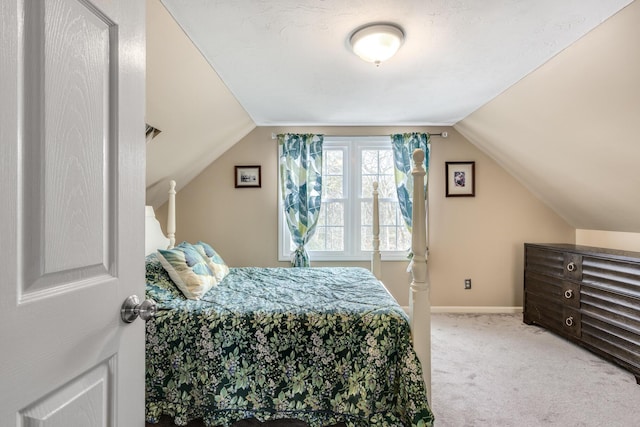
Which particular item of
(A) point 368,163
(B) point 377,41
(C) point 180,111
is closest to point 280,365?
(B) point 377,41

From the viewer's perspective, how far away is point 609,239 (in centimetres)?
341

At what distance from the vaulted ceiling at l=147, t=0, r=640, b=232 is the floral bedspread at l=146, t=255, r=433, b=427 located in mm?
1649

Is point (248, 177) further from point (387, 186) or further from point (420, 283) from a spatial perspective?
point (420, 283)

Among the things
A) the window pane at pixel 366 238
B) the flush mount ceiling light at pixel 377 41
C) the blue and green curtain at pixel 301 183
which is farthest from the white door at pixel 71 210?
the window pane at pixel 366 238

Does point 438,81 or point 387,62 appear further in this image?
point 438,81

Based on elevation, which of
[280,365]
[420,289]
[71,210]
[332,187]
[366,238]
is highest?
[332,187]

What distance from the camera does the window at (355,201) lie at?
3.94 m

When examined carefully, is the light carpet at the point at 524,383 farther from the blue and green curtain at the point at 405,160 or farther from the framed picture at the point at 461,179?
the framed picture at the point at 461,179

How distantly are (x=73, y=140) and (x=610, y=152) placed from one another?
3286 millimetres

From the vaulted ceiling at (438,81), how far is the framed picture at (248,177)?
413 mm

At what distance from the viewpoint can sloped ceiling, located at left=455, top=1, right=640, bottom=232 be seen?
6.33 ft

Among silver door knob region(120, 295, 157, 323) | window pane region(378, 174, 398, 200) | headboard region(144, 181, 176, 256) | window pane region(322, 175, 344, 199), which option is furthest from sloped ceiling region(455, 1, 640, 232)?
headboard region(144, 181, 176, 256)

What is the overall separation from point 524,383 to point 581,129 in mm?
1965

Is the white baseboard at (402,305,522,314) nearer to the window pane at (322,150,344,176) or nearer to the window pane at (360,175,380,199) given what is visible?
the window pane at (360,175,380,199)
